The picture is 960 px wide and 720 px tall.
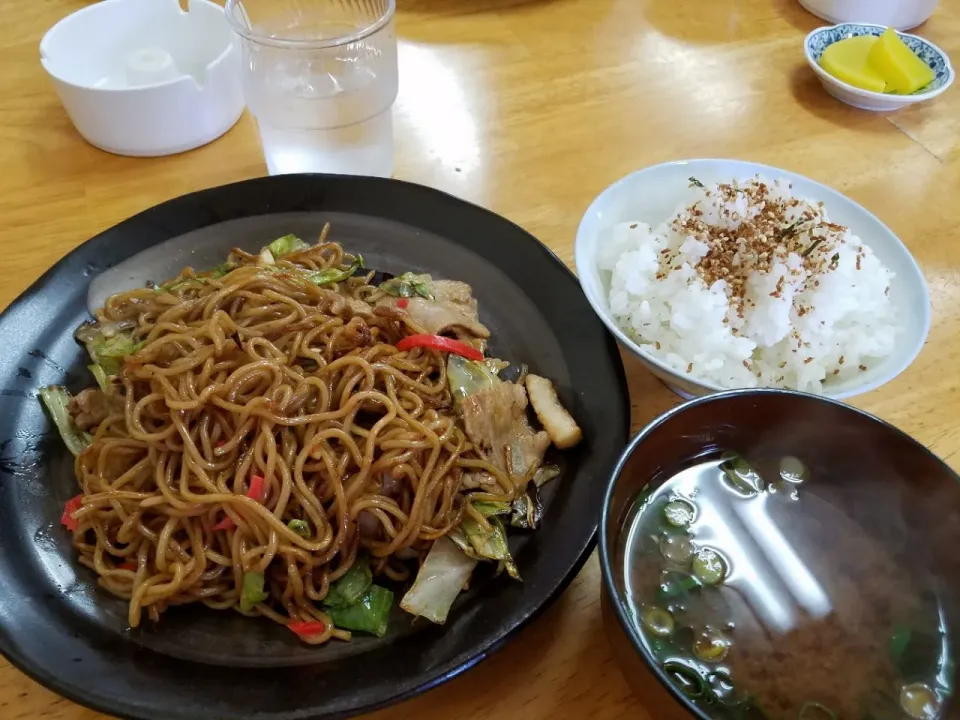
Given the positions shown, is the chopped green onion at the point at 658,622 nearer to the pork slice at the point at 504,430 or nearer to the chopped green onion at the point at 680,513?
the chopped green onion at the point at 680,513

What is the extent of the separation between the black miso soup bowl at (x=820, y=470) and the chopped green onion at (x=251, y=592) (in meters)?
0.62

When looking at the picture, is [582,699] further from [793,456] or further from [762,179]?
[762,179]

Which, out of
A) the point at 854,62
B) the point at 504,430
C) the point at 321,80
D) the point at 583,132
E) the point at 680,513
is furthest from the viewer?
the point at 854,62

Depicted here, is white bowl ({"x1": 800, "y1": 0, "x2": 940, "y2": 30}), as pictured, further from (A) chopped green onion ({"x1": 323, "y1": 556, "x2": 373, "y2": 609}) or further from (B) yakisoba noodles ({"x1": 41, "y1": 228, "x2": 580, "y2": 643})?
(A) chopped green onion ({"x1": 323, "y1": 556, "x2": 373, "y2": 609})

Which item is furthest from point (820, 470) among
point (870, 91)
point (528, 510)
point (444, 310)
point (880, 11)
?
point (880, 11)

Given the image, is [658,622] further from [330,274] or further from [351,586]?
[330,274]

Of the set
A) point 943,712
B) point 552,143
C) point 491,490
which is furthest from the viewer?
point 552,143

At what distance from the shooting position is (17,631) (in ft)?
3.76

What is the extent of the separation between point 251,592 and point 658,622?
0.71m

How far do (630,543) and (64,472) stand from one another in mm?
1126

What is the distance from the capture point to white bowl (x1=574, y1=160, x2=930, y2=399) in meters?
1.49

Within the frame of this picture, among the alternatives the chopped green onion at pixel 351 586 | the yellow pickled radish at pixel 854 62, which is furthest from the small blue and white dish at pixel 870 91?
the chopped green onion at pixel 351 586

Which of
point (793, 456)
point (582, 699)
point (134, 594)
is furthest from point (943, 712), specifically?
point (134, 594)

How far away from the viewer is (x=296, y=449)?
1.45m
